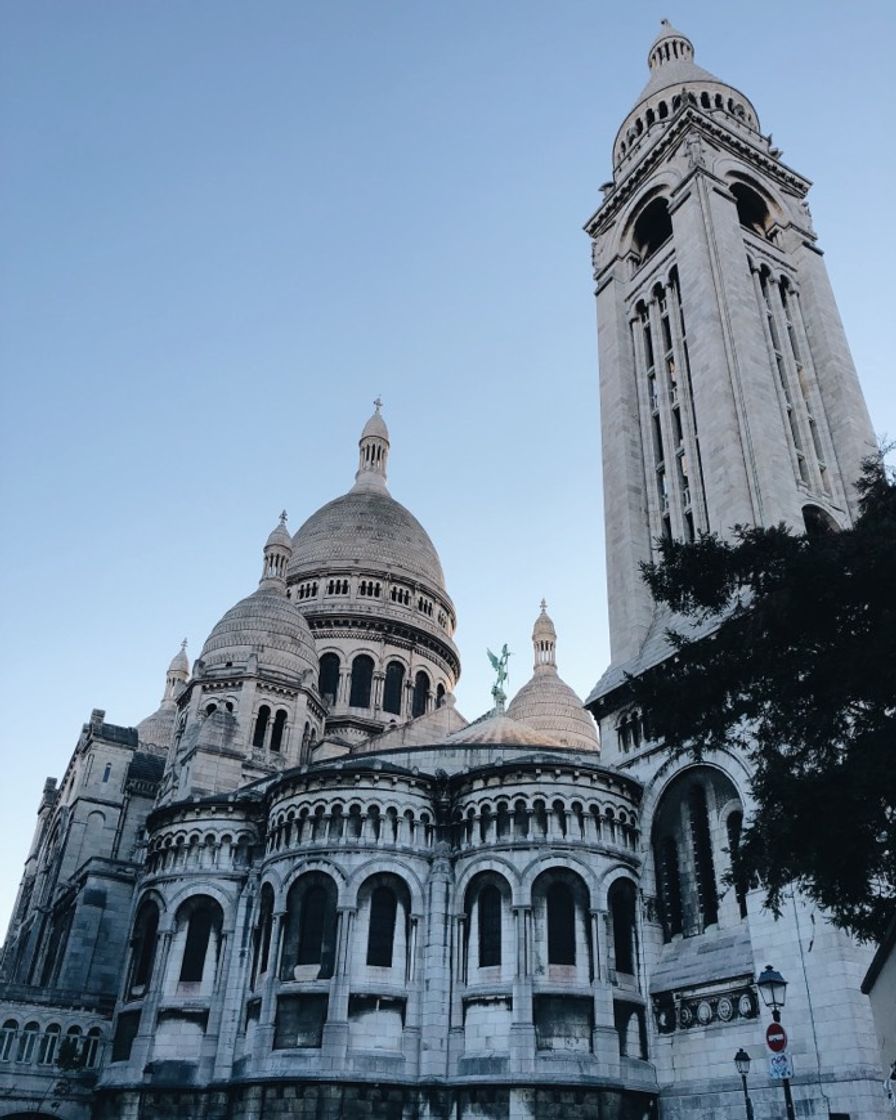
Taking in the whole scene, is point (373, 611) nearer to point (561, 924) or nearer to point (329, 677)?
point (329, 677)

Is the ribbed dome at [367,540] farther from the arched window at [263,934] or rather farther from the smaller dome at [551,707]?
the arched window at [263,934]

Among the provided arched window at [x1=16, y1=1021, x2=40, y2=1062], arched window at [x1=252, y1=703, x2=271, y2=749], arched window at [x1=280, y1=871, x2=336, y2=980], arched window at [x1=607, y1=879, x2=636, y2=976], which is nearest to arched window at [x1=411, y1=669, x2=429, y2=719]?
arched window at [x1=252, y1=703, x2=271, y2=749]

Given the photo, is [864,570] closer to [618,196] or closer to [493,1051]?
[493,1051]

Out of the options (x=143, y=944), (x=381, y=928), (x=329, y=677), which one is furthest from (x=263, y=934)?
(x=329, y=677)

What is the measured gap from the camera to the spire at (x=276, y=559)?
197 ft

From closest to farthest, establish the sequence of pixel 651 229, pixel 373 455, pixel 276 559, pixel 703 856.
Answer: pixel 703 856, pixel 651 229, pixel 276 559, pixel 373 455

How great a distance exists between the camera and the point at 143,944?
3566 centimetres

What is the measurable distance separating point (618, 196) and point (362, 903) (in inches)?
1491

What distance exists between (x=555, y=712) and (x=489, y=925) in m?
30.8

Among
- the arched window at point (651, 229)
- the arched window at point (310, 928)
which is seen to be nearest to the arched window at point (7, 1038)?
the arched window at point (310, 928)

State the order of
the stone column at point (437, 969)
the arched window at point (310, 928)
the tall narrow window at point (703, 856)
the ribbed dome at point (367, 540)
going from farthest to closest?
1. the ribbed dome at point (367, 540)
2. the arched window at point (310, 928)
3. the tall narrow window at point (703, 856)
4. the stone column at point (437, 969)

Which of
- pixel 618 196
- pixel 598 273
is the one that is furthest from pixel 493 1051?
pixel 618 196

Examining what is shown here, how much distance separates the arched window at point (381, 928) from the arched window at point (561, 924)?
17.0 feet

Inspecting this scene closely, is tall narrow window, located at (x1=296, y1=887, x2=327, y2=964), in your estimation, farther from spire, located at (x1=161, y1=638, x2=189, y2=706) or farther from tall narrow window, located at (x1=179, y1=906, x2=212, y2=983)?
spire, located at (x1=161, y1=638, x2=189, y2=706)
